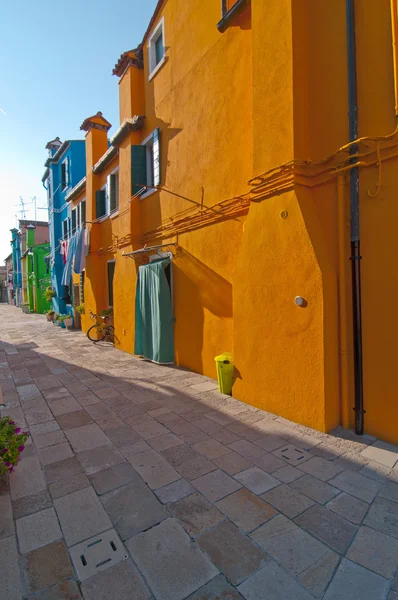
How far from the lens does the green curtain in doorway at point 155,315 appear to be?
739 cm

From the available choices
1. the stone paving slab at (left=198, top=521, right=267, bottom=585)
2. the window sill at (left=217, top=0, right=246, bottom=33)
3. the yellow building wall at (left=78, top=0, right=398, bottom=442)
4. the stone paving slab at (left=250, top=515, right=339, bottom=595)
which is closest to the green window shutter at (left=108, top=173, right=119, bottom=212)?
the yellow building wall at (left=78, top=0, right=398, bottom=442)

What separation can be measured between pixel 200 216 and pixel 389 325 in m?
3.98

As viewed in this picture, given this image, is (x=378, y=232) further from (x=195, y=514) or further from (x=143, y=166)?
(x=143, y=166)

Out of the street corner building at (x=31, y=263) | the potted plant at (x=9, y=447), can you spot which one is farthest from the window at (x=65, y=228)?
the potted plant at (x=9, y=447)

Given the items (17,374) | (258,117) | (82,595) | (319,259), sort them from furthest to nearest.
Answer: (17,374) < (258,117) < (319,259) < (82,595)

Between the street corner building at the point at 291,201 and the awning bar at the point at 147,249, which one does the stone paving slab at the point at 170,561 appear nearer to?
the street corner building at the point at 291,201

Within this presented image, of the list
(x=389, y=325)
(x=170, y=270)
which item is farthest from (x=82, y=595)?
(x=170, y=270)

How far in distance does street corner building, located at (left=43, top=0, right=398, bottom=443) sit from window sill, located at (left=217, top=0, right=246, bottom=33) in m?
0.02

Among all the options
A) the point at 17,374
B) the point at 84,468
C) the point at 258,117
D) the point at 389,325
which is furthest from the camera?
the point at 17,374

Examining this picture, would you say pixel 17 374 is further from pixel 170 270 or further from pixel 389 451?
pixel 389 451

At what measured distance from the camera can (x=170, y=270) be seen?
7.57 m

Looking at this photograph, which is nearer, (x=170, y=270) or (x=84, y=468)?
(x=84, y=468)

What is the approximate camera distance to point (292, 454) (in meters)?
3.48

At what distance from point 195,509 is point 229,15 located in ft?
22.8
